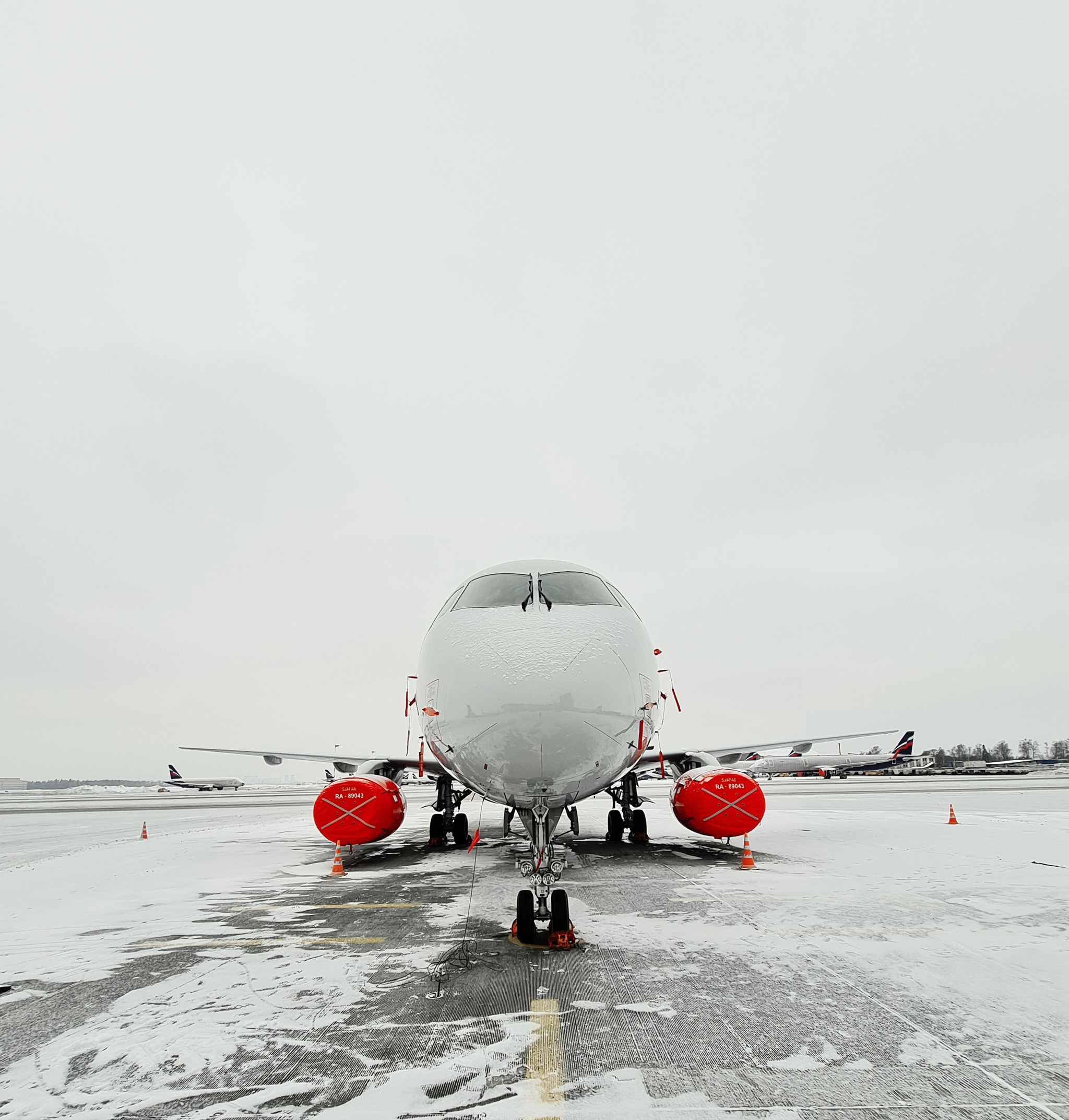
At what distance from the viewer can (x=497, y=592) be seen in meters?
6.48

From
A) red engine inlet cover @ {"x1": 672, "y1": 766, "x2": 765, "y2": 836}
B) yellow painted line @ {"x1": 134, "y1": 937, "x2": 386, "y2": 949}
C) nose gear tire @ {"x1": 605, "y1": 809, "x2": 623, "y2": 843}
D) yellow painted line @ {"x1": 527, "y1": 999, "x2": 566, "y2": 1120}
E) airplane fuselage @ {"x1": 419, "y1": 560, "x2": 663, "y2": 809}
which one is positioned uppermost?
airplane fuselage @ {"x1": 419, "y1": 560, "x2": 663, "y2": 809}

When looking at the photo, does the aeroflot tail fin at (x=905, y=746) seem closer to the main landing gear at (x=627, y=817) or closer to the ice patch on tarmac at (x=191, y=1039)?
the main landing gear at (x=627, y=817)

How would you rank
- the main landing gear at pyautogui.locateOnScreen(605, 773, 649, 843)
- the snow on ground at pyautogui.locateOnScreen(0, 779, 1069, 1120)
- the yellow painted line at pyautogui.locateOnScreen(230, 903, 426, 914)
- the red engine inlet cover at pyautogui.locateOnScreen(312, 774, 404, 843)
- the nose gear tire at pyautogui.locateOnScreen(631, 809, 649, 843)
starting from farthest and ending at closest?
1. the nose gear tire at pyautogui.locateOnScreen(631, 809, 649, 843)
2. the main landing gear at pyautogui.locateOnScreen(605, 773, 649, 843)
3. the red engine inlet cover at pyautogui.locateOnScreen(312, 774, 404, 843)
4. the yellow painted line at pyautogui.locateOnScreen(230, 903, 426, 914)
5. the snow on ground at pyautogui.locateOnScreen(0, 779, 1069, 1120)

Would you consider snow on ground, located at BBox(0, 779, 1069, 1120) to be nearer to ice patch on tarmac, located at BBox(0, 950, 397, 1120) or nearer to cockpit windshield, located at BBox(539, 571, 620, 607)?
ice patch on tarmac, located at BBox(0, 950, 397, 1120)

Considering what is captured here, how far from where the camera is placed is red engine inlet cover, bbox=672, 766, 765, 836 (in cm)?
961

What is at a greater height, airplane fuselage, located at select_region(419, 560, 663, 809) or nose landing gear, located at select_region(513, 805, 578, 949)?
airplane fuselage, located at select_region(419, 560, 663, 809)

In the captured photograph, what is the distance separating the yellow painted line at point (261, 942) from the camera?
18.2 ft

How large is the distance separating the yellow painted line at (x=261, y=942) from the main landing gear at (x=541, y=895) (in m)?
1.29

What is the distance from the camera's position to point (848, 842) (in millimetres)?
12219

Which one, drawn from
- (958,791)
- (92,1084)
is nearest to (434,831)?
(92,1084)

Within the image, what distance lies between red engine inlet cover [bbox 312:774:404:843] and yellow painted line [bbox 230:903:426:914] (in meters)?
2.33

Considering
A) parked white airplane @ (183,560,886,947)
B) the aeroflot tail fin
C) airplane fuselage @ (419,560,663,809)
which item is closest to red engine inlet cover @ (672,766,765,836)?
parked white airplane @ (183,560,886,947)

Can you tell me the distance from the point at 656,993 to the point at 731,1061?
1.05 meters

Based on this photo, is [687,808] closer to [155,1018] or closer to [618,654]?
[618,654]
